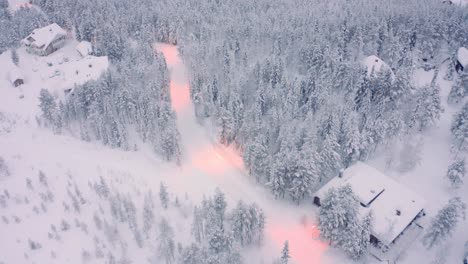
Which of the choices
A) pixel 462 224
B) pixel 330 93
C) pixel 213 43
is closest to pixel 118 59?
pixel 213 43

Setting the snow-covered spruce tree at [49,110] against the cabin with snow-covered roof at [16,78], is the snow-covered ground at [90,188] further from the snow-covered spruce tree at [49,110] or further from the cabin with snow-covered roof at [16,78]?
the cabin with snow-covered roof at [16,78]

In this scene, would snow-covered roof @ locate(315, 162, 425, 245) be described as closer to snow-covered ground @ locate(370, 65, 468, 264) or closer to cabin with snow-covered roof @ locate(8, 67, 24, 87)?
snow-covered ground @ locate(370, 65, 468, 264)

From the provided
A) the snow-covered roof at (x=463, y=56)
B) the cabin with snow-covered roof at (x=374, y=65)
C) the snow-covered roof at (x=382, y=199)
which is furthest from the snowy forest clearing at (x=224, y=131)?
the snow-covered roof at (x=382, y=199)

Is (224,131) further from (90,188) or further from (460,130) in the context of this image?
(460,130)

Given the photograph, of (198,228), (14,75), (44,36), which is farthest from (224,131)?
(44,36)

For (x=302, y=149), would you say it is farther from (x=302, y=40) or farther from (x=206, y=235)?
(x=302, y=40)

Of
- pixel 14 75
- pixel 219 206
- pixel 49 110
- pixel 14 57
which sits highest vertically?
pixel 14 57

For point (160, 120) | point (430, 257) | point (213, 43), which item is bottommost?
point (430, 257)
